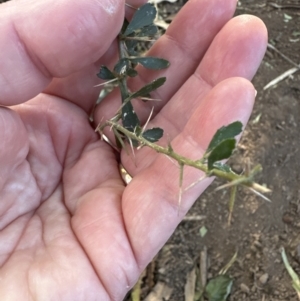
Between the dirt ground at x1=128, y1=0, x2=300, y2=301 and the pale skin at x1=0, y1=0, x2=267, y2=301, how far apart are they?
1.51 feet

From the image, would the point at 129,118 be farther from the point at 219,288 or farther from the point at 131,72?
A: the point at 219,288

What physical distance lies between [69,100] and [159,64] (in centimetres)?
25

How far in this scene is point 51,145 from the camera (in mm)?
1224

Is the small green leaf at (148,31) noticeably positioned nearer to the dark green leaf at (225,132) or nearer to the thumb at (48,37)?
the thumb at (48,37)

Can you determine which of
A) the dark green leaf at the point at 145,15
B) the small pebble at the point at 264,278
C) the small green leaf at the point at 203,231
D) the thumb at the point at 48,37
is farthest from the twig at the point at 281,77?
the thumb at the point at 48,37

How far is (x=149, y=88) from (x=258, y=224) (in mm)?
635

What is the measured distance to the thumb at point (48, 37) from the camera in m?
1.00

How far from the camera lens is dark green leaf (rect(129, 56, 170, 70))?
115 centimetres

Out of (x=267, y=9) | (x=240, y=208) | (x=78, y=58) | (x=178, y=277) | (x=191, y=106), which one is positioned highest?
(x=78, y=58)

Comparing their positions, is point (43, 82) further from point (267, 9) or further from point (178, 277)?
point (267, 9)

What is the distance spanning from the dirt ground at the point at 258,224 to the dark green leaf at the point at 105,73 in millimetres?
580

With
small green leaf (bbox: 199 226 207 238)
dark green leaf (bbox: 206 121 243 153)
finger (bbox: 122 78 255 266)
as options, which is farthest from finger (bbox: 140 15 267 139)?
small green leaf (bbox: 199 226 207 238)

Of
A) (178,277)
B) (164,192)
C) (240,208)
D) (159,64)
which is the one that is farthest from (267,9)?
(164,192)

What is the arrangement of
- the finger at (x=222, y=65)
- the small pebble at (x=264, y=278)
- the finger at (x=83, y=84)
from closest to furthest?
the finger at (x=222, y=65)
the finger at (x=83, y=84)
the small pebble at (x=264, y=278)
